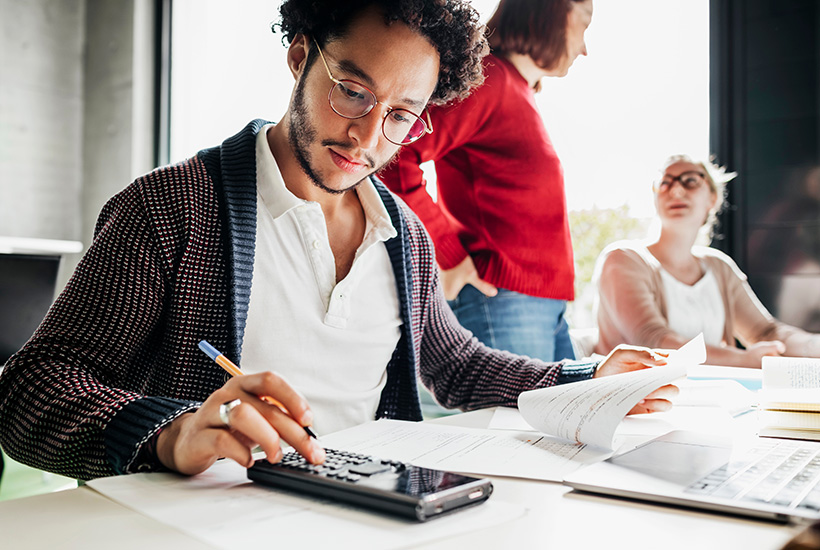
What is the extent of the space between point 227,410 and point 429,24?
2.33 feet

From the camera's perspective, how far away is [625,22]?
2.07m

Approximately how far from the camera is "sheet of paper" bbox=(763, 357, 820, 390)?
104 centimetres

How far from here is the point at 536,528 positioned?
18.7 inches

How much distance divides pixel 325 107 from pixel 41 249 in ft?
8.35

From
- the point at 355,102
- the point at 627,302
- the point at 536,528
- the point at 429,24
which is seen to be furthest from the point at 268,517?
the point at 627,302

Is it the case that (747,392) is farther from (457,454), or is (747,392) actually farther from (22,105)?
(22,105)

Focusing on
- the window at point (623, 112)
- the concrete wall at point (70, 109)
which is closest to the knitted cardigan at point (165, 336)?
the window at point (623, 112)

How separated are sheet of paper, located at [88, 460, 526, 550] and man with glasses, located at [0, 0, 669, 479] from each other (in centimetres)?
4

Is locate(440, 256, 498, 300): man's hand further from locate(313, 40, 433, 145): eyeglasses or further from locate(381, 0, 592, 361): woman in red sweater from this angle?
locate(313, 40, 433, 145): eyeglasses

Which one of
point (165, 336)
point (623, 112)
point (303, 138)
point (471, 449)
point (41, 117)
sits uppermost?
point (41, 117)

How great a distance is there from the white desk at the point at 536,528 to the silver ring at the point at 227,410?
0.33ft

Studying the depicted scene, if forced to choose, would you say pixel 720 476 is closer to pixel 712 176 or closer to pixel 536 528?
pixel 536 528

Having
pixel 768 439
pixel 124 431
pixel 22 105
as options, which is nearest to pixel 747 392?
pixel 768 439

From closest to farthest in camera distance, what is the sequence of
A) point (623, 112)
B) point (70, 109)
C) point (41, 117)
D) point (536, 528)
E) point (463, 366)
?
point (536, 528)
point (463, 366)
point (623, 112)
point (41, 117)
point (70, 109)
